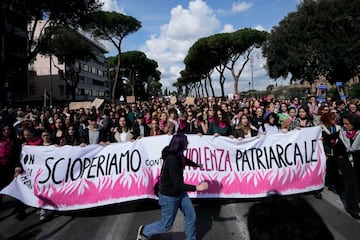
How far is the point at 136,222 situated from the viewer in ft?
14.5

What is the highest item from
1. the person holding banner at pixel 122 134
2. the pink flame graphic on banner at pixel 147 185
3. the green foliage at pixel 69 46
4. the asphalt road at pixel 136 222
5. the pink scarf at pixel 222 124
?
the green foliage at pixel 69 46

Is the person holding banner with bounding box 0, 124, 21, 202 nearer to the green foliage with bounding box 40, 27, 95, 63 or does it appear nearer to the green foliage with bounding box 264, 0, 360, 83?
the green foliage with bounding box 264, 0, 360, 83

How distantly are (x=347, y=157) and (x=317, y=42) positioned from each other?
83.2 feet

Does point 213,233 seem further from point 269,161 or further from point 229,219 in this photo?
point 269,161

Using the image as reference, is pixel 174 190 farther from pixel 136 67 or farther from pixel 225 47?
pixel 136 67

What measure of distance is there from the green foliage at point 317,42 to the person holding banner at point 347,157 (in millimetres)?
23107

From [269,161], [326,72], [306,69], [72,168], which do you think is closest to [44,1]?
[72,168]

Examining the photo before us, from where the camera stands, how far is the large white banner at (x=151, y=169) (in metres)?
4.68

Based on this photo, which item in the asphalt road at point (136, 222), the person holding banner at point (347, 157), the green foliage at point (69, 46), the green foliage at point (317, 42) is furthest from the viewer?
the green foliage at point (69, 46)

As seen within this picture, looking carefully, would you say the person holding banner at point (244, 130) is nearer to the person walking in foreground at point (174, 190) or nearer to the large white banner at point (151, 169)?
the large white banner at point (151, 169)

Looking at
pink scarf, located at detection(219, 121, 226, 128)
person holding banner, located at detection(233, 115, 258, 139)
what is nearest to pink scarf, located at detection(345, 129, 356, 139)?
person holding banner, located at detection(233, 115, 258, 139)

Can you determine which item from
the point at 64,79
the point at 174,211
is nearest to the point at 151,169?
the point at 174,211

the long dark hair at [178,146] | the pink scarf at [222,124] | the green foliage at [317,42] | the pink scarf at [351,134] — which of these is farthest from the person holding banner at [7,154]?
the green foliage at [317,42]

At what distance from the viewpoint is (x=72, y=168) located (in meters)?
4.77
